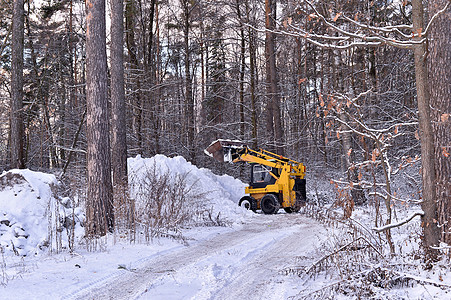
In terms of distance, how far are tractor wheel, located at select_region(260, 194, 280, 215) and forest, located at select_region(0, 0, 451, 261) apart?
111 inches

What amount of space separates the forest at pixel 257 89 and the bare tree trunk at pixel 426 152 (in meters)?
0.01

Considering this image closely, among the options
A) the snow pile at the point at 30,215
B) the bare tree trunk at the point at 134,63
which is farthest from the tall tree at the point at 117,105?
the bare tree trunk at the point at 134,63

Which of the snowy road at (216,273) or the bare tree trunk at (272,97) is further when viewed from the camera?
the bare tree trunk at (272,97)

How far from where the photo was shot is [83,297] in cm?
422

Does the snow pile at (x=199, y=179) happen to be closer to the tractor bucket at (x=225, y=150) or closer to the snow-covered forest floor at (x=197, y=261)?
the tractor bucket at (x=225, y=150)

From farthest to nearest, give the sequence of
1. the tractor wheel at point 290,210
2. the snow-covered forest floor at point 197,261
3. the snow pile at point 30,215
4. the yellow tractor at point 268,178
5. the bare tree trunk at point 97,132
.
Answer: the tractor wheel at point 290,210, the yellow tractor at point 268,178, the bare tree trunk at point 97,132, the snow pile at point 30,215, the snow-covered forest floor at point 197,261

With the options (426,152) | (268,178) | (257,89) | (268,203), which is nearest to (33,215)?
(426,152)

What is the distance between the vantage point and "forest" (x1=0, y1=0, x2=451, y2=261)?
451cm

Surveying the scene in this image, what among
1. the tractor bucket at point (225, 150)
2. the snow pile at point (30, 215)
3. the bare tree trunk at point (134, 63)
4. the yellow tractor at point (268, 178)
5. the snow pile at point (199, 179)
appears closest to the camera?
the snow pile at point (30, 215)

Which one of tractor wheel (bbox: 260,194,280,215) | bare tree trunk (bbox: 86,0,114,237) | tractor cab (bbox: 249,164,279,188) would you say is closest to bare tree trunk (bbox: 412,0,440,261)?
bare tree trunk (bbox: 86,0,114,237)

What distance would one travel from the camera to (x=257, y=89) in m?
22.8

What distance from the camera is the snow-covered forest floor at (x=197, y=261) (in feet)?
13.8

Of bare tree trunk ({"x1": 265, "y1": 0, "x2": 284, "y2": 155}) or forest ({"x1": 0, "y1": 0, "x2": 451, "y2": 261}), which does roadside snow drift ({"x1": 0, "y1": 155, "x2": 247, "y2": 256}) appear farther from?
bare tree trunk ({"x1": 265, "y1": 0, "x2": 284, "y2": 155})

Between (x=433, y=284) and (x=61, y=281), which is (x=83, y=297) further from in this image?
(x=433, y=284)
